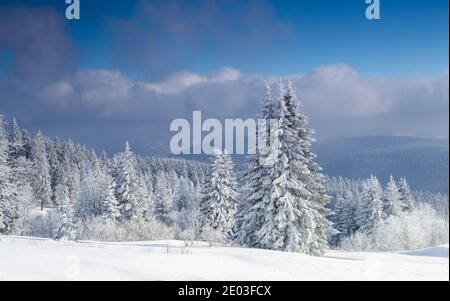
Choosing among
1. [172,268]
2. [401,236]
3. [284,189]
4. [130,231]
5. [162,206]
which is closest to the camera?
[172,268]

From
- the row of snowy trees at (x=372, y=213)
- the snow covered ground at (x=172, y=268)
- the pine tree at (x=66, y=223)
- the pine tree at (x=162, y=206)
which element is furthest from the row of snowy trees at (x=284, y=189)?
the row of snowy trees at (x=372, y=213)

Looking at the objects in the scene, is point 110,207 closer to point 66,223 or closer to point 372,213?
Answer: point 66,223

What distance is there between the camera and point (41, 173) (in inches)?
2030

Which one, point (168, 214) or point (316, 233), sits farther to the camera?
point (168, 214)

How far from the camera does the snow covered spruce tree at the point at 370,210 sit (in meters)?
58.7

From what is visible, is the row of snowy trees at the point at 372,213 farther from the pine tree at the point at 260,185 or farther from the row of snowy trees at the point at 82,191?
the pine tree at the point at 260,185

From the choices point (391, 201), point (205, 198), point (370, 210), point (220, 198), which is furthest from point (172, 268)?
point (391, 201)

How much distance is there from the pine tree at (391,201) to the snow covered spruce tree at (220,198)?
2933 centimetres

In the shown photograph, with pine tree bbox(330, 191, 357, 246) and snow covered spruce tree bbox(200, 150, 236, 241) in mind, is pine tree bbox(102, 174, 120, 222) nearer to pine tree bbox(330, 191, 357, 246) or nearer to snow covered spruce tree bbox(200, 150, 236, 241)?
snow covered spruce tree bbox(200, 150, 236, 241)

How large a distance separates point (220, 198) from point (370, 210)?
2953 cm
